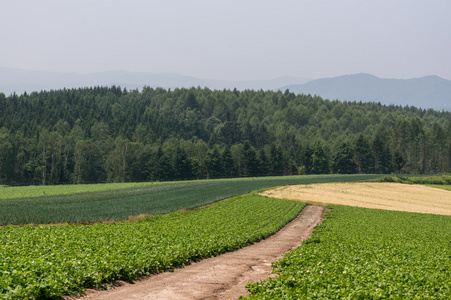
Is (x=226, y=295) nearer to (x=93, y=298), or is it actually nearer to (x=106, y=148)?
(x=93, y=298)

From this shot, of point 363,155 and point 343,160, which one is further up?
point 363,155

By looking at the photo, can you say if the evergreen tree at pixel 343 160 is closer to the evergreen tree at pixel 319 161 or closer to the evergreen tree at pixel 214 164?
the evergreen tree at pixel 319 161

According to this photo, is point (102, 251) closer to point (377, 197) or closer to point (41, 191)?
point (41, 191)

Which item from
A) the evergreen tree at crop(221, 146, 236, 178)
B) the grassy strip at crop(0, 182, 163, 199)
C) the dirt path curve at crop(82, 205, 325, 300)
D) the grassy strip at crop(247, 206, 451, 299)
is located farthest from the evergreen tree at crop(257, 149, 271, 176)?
the dirt path curve at crop(82, 205, 325, 300)

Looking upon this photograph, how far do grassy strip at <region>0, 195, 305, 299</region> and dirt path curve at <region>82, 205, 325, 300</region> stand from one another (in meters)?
0.66

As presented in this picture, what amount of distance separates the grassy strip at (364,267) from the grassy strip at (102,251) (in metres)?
5.63

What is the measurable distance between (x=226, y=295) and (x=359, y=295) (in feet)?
19.6

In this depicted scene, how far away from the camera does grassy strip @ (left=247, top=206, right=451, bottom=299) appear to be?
14750 mm

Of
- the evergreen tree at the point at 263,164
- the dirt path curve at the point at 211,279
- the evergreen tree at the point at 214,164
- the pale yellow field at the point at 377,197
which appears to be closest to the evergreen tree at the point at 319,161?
the evergreen tree at the point at 263,164

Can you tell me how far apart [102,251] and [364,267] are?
1279 cm

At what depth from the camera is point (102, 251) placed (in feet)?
69.5

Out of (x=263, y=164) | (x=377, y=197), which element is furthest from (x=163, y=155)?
(x=377, y=197)

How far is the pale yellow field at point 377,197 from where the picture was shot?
70312 mm

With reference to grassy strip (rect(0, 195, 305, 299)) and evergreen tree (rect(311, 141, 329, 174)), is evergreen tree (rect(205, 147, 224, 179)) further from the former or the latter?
grassy strip (rect(0, 195, 305, 299))
